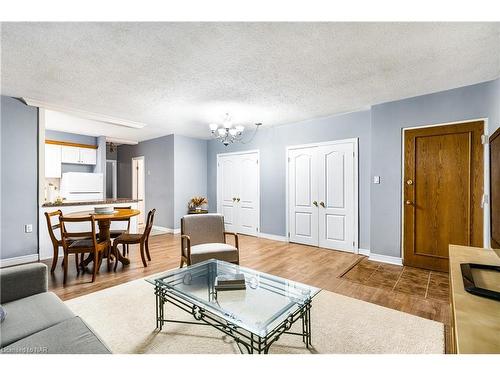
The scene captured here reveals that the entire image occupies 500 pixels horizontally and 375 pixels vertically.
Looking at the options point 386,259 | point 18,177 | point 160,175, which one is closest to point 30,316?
point 18,177

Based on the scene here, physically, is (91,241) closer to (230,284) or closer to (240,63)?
(230,284)

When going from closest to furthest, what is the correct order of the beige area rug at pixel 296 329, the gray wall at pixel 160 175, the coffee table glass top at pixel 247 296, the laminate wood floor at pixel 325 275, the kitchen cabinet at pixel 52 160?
the coffee table glass top at pixel 247 296, the beige area rug at pixel 296 329, the laminate wood floor at pixel 325 275, the kitchen cabinet at pixel 52 160, the gray wall at pixel 160 175

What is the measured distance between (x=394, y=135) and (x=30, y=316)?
13.9 ft

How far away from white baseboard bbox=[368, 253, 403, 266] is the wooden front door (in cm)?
8

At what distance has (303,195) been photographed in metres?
4.79

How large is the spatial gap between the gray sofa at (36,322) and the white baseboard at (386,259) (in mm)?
3693

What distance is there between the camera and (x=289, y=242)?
500cm

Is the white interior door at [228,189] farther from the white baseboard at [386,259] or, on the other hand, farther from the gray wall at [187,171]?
the white baseboard at [386,259]

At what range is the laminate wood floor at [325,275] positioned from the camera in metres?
2.43

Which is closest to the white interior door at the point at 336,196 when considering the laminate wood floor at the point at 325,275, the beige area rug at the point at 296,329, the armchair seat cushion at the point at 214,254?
the laminate wood floor at the point at 325,275

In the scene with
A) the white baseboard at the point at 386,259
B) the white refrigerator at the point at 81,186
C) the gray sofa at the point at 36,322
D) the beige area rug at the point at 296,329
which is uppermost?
the white refrigerator at the point at 81,186

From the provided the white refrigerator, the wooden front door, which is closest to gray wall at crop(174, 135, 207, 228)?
the white refrigerator

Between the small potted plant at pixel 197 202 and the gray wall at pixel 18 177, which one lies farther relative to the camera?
the small potted plant at pixel 197 202
